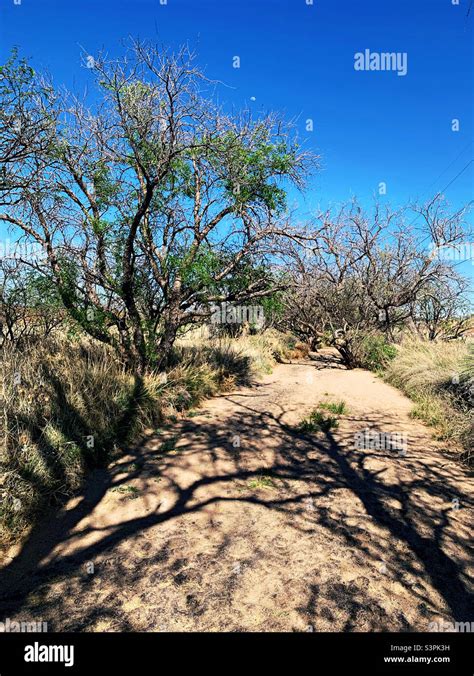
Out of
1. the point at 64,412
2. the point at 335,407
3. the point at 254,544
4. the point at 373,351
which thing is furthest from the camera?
the point at 373,351

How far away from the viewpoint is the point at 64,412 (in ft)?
15.7

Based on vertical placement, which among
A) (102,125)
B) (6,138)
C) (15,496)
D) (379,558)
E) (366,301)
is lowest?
(379,558)

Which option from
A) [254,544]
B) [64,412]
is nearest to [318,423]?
[254,544]

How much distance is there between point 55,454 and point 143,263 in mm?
4735

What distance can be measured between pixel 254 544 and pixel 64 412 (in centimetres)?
289

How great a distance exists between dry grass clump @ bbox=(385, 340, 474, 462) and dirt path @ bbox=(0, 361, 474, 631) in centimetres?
53

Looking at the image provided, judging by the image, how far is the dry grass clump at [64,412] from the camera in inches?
144

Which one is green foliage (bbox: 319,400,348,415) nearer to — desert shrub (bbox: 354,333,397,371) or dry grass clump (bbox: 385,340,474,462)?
dry grass clump (bbox: 385,340,474,462)

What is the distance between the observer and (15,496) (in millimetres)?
3465

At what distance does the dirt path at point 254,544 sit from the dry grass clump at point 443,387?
0.53 m

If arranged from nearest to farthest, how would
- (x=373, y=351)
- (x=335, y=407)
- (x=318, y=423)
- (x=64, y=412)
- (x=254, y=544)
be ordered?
(x=254, y=544), (x=64, y=412), (x=318, y=423), (x=335, y=407), (x=373, y=351)

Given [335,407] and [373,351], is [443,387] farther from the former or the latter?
[373,351]

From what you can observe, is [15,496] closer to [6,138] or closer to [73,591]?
[73,591]
